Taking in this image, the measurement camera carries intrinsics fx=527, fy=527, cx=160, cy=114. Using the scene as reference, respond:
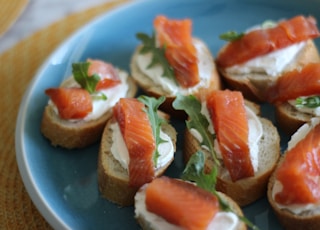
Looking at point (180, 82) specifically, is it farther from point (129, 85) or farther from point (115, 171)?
point (115, 171)

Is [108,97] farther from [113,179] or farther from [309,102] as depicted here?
[309,102]

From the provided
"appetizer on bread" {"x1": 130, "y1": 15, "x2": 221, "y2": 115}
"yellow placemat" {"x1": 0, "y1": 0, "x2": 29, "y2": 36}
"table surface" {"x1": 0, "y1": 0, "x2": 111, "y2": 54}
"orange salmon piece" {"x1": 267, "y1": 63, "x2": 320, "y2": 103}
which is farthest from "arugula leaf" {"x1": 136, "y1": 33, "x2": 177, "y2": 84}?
"table surface" {"x1": 0, "y1": 0, "x2": 111, "y2": 54}

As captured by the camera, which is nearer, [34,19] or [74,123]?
[74,123]

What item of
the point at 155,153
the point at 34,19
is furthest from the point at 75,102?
the point at 34,19

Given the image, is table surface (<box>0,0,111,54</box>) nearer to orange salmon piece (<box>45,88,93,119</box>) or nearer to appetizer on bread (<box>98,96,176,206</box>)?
orange salmon piece (<box>45,88,93,119</box>)

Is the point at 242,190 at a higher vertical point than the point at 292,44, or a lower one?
lower

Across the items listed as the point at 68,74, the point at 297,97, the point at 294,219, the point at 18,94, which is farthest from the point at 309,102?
the point at 18,94
